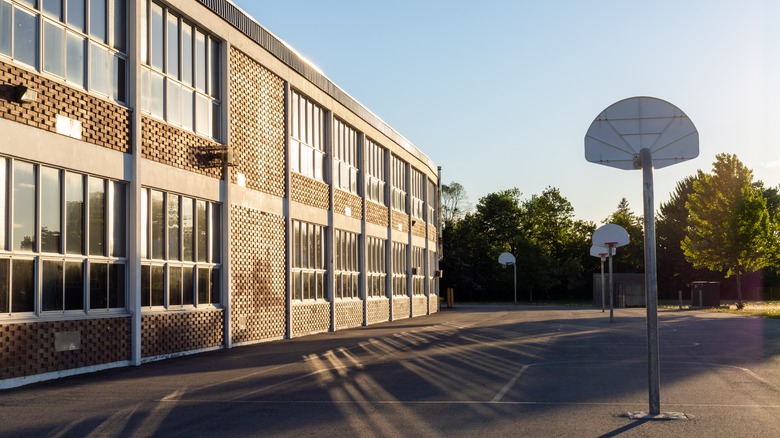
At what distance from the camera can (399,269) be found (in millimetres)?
40094

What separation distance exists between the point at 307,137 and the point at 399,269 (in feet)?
43.4

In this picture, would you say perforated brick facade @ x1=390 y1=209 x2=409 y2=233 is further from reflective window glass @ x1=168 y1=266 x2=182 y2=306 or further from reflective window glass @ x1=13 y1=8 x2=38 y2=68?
reflective window glass @ x1=13 y1=8 x2=38 y2=68

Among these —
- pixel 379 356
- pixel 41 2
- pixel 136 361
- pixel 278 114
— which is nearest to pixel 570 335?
pixel 379 356

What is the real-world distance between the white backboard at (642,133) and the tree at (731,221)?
43.8m

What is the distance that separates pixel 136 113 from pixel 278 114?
8325 mm

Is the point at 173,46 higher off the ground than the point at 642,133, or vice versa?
the point at 173,46

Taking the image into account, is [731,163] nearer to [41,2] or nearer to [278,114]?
[278,114]

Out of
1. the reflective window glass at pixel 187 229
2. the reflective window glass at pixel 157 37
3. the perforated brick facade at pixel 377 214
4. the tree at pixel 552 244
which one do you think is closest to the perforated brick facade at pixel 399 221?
the perforated brick facade at pixel 377 214

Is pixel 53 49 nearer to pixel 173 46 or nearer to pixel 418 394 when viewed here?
pixel 173 46

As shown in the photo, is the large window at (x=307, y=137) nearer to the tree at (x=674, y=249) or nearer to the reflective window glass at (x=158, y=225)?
the reflective window glass at (x=158, y=225)

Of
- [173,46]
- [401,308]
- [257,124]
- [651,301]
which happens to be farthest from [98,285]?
[401,308]

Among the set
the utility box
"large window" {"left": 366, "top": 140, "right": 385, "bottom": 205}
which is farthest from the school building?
the utility box

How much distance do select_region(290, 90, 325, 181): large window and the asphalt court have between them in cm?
797

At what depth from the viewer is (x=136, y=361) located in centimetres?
1686
